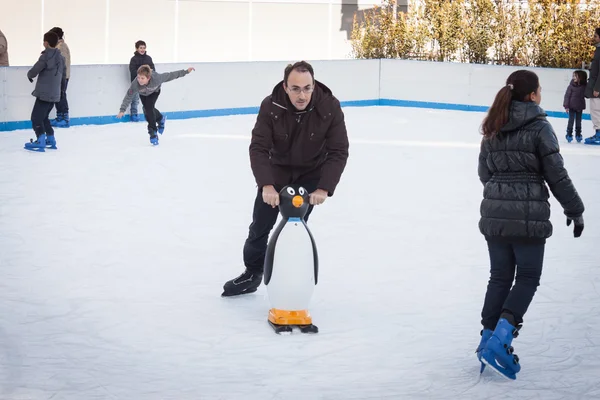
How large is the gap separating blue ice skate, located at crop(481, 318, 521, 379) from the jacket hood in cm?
84

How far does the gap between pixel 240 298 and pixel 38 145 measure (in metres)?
6.53

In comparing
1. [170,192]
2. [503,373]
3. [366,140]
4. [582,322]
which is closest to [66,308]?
[503,373]

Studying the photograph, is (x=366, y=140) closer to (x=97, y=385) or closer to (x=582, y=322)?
(x=582, y=322)

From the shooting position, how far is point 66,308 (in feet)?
18.0

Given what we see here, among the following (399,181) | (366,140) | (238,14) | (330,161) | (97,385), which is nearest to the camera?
(97,385)

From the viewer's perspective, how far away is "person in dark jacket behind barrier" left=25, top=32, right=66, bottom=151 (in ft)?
37.9

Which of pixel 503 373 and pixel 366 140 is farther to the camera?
pixel 366 140

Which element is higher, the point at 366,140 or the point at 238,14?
the point at 238,14

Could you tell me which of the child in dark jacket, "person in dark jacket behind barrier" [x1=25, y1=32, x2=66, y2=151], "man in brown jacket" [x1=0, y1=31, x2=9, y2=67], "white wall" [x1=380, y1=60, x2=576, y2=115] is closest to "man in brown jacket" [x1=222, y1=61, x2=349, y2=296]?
"person in dark jacket behind barrier" [x1=25, y1=32, x2=66, y2=151]

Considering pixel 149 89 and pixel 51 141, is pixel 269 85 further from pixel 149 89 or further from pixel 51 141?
pixel 51 141

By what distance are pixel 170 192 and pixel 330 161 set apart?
4.28m

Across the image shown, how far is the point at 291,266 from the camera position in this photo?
16.7ft

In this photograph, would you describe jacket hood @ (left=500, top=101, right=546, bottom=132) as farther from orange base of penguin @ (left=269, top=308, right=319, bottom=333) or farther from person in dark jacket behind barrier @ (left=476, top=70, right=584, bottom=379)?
orange base of penguin @ (left=269, top=308, right=319, bottom=333)

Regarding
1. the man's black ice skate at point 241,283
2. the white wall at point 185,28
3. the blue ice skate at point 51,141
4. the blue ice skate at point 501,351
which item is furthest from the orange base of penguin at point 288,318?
the white wall at point 185,28
